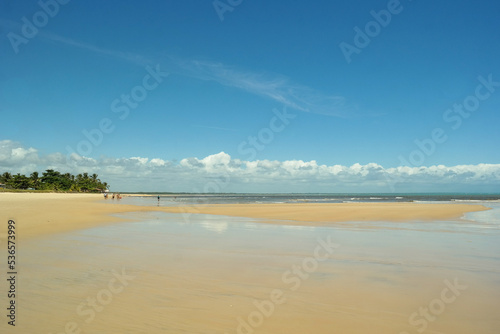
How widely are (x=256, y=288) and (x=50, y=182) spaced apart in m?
157

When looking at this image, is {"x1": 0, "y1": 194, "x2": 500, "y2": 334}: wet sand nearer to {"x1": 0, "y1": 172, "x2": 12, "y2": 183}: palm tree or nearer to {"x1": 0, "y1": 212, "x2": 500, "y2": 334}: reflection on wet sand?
{"x1": 0, "y1": 212, "x2": 500, "y2": 334}: reflection on wet sand

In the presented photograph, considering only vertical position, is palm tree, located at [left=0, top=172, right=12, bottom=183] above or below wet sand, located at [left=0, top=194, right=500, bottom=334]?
above

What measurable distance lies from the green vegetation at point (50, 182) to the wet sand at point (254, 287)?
468ft

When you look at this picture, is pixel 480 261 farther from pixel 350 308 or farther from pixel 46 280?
pixel 46 280

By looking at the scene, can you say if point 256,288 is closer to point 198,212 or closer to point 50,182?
point 198,212

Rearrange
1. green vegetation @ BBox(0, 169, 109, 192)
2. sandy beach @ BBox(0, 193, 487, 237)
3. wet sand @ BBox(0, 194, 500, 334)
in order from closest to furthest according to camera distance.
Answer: wet sand @ BBox(0, 194, 500, 334)
sandy beach @ BBox(0, 193, 487, 237)
green vegetation @ BBox(0, 169, 109, 192)

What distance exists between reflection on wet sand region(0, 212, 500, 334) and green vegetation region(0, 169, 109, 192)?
142266mm

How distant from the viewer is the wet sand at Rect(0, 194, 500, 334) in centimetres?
575

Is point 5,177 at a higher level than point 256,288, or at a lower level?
higher

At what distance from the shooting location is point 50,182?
14038 centimetres

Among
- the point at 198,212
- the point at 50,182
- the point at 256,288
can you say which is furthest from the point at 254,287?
the point at 50,182

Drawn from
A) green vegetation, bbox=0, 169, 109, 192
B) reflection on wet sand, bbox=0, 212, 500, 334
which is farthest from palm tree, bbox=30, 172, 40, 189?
reflection on wet sand, bbox=0, 212, 500, 334

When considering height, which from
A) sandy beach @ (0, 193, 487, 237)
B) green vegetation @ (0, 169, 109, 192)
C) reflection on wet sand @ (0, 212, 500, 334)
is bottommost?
reflection on wet sand @ (0, 212, 500, 334)

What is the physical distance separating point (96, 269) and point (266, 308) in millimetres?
5313
